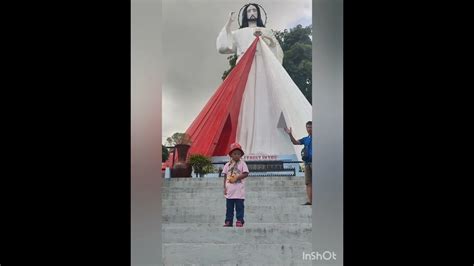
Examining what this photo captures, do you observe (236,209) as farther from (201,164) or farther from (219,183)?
(201,164)

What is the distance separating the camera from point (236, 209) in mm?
4523

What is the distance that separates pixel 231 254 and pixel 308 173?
821mm

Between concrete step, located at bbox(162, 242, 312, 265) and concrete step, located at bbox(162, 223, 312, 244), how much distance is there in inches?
1.2

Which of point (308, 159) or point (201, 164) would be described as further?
point (201, 164)

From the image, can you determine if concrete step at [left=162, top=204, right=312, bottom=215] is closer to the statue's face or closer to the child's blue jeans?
the child's blue jeans

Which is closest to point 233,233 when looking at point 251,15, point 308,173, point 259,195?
point 259,195

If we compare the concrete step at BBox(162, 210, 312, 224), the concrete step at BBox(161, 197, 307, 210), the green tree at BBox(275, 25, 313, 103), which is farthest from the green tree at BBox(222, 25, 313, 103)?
the concrete step at BBox(162, 210, 312, 224)

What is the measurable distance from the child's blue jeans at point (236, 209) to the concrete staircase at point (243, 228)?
3 cm

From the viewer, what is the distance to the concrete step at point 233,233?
4434 mm

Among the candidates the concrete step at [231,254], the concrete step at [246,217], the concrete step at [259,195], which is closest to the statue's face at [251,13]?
the concrete step at [259,195]

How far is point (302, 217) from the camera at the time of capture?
4.42m

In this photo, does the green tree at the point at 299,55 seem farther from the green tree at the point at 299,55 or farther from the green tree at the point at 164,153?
the green tree at the point at 164,153

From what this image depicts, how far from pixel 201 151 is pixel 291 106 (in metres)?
0.75
